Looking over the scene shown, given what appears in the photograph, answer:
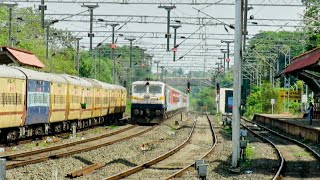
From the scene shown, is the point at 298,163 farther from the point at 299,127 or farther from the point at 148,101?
the point at 148,101

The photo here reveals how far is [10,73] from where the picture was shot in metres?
22.5

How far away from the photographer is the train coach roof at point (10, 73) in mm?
21719

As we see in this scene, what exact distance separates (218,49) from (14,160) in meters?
49.5

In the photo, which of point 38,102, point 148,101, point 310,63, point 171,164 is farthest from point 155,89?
point 171,164

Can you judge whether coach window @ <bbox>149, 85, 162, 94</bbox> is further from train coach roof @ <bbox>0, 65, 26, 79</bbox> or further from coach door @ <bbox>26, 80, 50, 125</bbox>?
train coach roof @ <bbox>0, 65, 26, 79</bbox>

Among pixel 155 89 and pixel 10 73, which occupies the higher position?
pixel 10 73

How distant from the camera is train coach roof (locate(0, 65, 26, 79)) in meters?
21.7

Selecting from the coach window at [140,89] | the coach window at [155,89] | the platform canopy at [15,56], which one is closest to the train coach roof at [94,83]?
the coach window at [140,89]

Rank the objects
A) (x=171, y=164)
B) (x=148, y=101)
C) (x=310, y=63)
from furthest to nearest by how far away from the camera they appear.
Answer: (x=148, y=101) < (x=310, y=63) < (x=171, y=164)

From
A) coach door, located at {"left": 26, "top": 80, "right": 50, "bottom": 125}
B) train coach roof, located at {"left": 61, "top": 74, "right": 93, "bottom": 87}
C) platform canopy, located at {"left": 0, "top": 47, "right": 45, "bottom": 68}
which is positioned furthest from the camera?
train coach roof, located at {"left": 61, "top": 74, "right": 93, "bottom": 87}

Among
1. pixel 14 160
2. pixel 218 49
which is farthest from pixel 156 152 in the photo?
pixel 218 49

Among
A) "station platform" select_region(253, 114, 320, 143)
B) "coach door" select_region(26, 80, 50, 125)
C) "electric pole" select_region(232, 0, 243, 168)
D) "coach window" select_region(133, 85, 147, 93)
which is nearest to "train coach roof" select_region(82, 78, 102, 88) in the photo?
"coach window" select_region(133, 85, 147, 93)

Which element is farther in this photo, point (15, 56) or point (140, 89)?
point (140, 89)

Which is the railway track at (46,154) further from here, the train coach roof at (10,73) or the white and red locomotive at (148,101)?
the white and red locomotive at (148,101)
